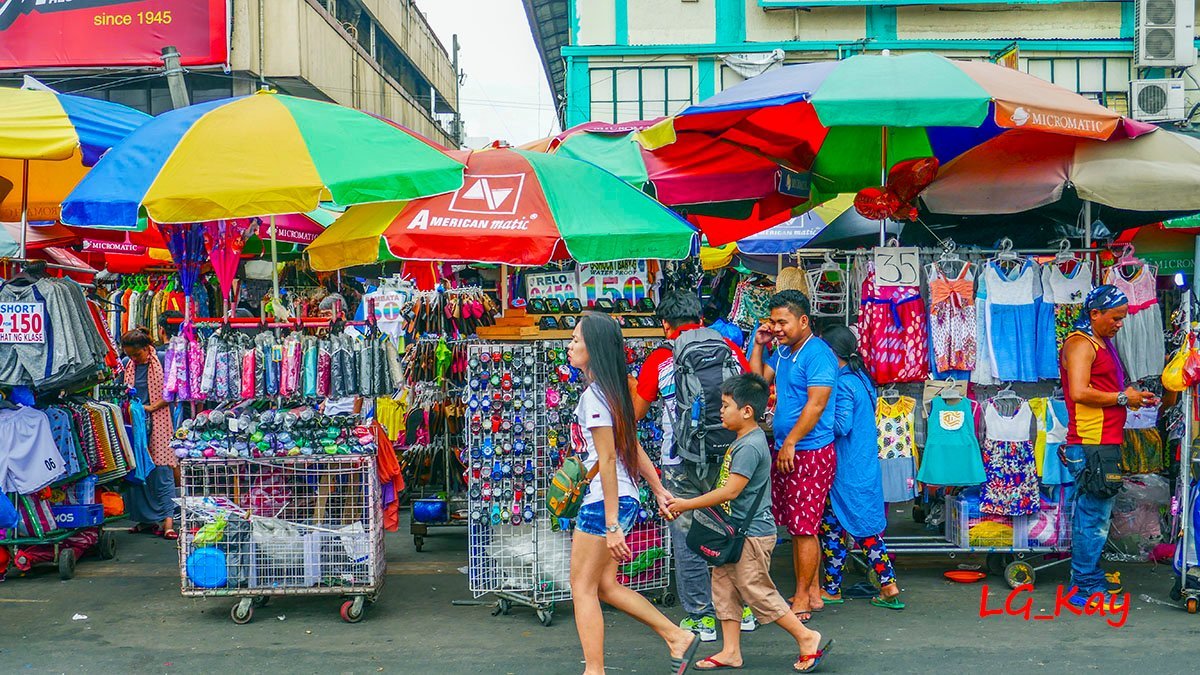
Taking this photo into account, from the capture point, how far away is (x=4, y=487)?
7047 millimetres

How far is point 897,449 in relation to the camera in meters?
6.92

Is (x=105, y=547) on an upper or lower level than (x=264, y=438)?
lower

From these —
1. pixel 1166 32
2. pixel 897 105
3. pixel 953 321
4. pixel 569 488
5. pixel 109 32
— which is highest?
pixel 109 32

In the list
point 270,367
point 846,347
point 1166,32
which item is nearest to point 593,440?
point 846,347

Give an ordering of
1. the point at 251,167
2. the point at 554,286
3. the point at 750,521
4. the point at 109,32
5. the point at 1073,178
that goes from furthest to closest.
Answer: the point at 109,32
the point at 554,286
the point at 1073,178
the point at 251,167
the point at 750,521

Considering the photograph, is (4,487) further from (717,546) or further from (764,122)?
(764,122)

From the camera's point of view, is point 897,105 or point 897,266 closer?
point 897,105

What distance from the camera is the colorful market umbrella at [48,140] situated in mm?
6086

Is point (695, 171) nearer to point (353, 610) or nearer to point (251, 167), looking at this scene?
point (251, 167)

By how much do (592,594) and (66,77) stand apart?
20.1m

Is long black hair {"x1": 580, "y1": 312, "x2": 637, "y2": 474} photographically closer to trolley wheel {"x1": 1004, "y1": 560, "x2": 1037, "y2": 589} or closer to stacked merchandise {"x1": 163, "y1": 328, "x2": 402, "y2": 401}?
stacked merchandise {"x1": 163, "y1": 328, "x2": 402, "y2": 401}

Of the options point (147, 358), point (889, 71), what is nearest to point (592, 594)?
point (889, 71)

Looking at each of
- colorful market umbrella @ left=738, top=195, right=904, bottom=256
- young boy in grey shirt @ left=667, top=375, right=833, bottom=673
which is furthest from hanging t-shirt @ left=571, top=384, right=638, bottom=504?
colorful market umbrella @ left=738, top=195, right=904, bottom=256

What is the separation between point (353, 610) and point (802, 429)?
2.82 m
